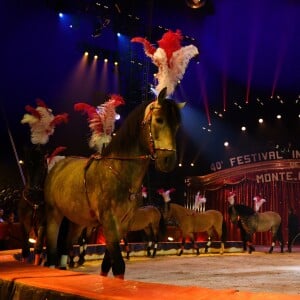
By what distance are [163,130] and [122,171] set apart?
1.76ft

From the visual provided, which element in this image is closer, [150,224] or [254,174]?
[150,224]

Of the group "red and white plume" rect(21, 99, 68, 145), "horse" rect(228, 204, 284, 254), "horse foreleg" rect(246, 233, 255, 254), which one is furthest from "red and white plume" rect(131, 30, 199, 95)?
"horse" rect(228, 204, 284, 254)

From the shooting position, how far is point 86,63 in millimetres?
17172

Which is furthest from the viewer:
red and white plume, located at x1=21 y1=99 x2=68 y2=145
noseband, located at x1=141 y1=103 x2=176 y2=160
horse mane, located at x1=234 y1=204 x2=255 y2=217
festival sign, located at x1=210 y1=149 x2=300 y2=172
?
festival sign, located at x1=210 y1=149 x2=300 y2=172

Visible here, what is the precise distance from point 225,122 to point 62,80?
26.7ft

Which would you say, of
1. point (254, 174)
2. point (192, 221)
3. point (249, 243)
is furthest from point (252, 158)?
point (192, 221)

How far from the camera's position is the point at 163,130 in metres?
3.47

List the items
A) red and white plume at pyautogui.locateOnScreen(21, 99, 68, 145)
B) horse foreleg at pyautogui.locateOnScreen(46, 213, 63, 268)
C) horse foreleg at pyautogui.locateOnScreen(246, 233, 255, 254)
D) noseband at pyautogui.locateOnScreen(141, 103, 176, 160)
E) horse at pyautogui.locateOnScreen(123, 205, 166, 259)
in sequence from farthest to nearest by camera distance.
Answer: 1. horse foreleg at pyautogui.locateOnScreen(246, 233, 255, 254)
2. horse at pyautogui.locateOnScreen(123, 205, 166, 259)
3. red and white plume at pyautogui.locateOnScreen(21, 99, 68, 145)
4. horse foreleg at pyautogui.locateOnScreen(46, 213, 63, 268)
5. noseband at pyautogui.locateOnScreen(141, 103, 176, 160)

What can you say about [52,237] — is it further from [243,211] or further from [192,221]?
[243,211]

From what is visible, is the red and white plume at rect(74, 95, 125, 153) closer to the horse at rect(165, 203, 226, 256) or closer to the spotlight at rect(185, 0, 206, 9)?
the spotlight at rect(185, 0, 206, 9)

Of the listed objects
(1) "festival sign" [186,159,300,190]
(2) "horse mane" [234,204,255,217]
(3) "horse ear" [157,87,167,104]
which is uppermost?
(1) "festival sign" [186,159,300,190]

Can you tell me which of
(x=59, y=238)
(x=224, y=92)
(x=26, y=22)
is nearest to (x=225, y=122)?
(x=224, y=92)

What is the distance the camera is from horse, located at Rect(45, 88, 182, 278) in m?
3.49

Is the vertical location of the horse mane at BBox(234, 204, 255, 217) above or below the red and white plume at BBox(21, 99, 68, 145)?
below
